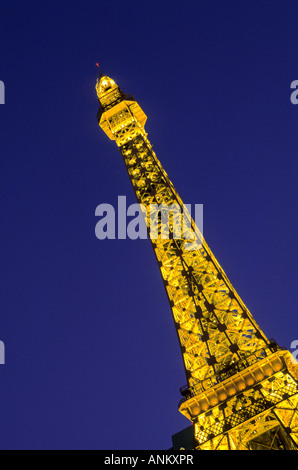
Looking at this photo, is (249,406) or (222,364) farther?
(222,364)

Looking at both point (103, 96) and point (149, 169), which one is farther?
point (103, 96)

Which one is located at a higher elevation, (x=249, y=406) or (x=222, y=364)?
(x=222, y=364)

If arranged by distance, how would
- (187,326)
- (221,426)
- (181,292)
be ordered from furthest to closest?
1. (181,292)
2. (187,326)
3. (221,426)

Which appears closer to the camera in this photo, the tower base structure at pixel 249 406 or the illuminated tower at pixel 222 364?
the tower base structure at pixel 249 406

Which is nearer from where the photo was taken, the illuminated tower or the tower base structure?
the tower base structure

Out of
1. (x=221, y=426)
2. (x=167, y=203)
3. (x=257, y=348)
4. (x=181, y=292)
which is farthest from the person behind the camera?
(x=167, y=203)
